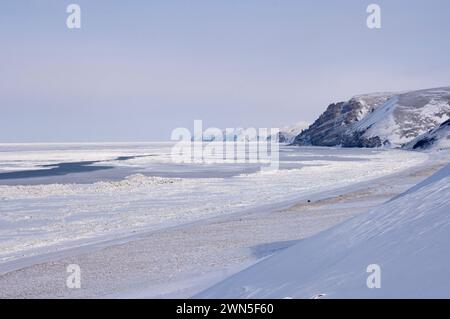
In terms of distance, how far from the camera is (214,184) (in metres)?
33.5

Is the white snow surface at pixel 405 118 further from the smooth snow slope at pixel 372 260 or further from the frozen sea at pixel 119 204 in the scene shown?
the smooth snow slope at pixel 372 260

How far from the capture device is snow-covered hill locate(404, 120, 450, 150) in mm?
111625

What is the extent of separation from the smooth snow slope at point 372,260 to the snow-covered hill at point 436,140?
108810 mm

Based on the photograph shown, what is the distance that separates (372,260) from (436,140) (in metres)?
119

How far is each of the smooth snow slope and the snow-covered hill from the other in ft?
357

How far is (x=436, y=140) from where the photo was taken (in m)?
116

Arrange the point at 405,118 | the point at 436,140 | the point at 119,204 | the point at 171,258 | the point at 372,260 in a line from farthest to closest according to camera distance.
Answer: the point at 405,118 < the point at 436,140 < the point at 119,204 < the point at 171,258 < the point at 372,260

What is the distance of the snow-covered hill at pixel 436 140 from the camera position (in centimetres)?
11162

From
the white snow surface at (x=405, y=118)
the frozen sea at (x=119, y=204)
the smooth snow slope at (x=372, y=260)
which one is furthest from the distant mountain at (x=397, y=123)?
the smooth snow slope at (x=372, y=260)

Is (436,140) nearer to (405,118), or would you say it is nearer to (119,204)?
(405,118)

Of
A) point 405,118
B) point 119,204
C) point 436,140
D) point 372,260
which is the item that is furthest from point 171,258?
point 405,118

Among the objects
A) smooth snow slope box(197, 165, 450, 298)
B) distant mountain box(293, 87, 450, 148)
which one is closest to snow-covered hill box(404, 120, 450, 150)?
distant mountain box(293, 87, 450, 148)
